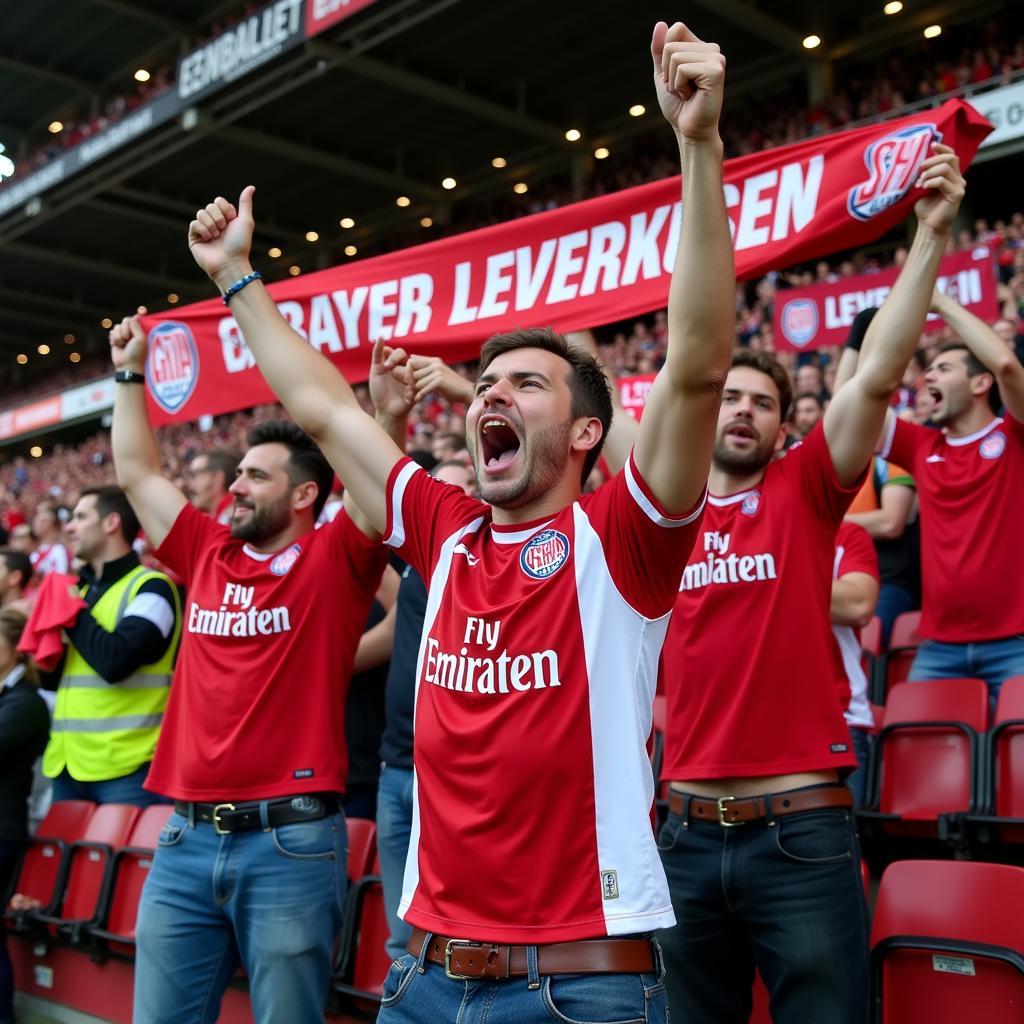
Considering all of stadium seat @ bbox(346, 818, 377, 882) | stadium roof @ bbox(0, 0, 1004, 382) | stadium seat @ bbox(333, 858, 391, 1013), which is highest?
stadium roof @ bbox(0, 0, 1004, 382)

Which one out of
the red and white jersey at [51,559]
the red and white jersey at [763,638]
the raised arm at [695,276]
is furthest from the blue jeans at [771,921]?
the red and white jersey at [51,559]

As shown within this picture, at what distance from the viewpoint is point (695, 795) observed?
243cm

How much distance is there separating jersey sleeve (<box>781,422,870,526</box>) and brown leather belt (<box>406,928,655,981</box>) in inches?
49.0

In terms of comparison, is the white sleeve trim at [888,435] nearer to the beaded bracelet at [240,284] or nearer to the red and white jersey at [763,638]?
the red and white jersey at [763,638]

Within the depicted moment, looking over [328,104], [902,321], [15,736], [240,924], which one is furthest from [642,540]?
[328,104]

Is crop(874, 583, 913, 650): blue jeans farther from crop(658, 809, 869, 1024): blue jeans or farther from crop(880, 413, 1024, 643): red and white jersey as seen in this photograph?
crop(658, 809, 869, 1024): blue jeans

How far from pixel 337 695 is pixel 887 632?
3204 millimetres

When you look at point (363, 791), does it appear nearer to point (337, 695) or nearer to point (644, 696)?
point (337, 695)

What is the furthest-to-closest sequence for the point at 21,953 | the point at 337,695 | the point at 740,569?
the point at 21,953, the point at 337,695, the point at 740,569

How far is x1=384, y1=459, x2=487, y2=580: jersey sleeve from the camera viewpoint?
2.16m

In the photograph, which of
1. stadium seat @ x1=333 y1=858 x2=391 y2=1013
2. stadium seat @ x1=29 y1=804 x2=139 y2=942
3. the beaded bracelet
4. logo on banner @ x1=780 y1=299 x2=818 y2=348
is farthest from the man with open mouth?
logo on banner @ x1=780 y1=299 x2=818 y2=348

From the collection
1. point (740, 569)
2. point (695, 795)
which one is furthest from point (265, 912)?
point (740, 569)

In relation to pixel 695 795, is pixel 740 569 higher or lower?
higher

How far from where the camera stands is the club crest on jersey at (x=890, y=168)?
329 centimetres
